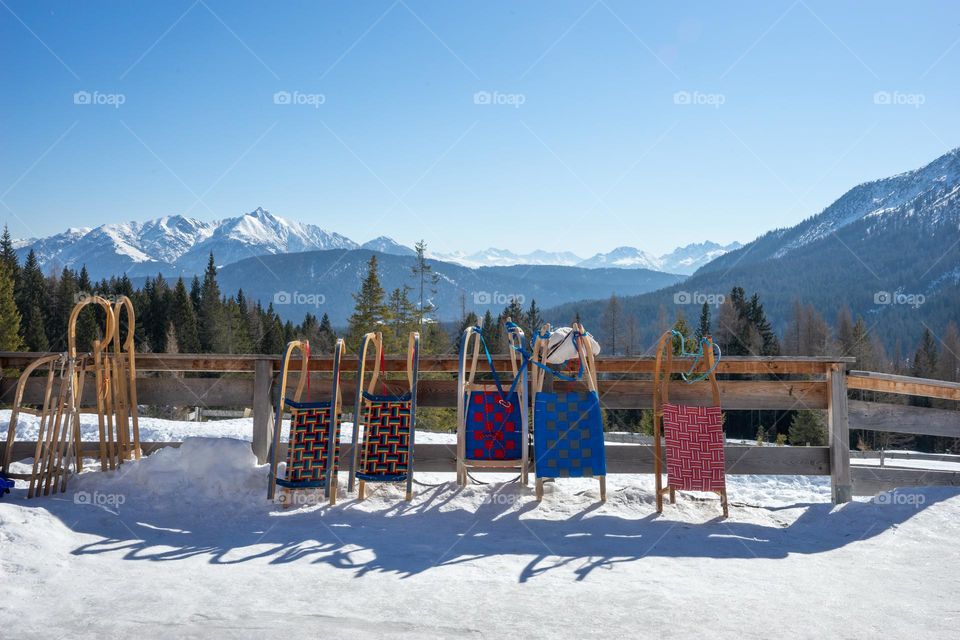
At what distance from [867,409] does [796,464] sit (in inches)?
40.6

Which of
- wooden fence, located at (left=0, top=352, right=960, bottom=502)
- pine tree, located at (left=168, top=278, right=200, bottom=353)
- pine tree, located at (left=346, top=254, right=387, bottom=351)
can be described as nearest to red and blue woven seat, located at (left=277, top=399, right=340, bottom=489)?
wooden fence, located at (left=0, top=352, right=960, bottom=502)

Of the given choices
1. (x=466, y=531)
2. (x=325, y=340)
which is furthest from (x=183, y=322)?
(x=466, y=531)

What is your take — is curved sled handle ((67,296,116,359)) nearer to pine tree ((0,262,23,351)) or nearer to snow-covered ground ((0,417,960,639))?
snow-covered ground ((0,417,960,639))

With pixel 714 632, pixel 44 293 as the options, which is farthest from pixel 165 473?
pixel 44 293

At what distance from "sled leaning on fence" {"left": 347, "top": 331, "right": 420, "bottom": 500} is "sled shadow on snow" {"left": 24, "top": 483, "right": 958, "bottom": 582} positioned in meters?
0.24

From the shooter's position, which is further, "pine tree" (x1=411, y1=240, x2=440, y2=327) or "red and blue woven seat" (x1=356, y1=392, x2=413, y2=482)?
"pine tree" (x1=411, y1=240, x2=440, y2=327)

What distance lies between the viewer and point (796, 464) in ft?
19.4

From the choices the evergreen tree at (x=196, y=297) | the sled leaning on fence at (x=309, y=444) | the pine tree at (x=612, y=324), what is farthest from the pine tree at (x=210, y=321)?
the sled leaning on fence at (x=309, y=444)

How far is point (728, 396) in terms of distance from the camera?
6.11 metres

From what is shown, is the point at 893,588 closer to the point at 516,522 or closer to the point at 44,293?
the point at 516,522

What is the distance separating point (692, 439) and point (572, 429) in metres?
0.95

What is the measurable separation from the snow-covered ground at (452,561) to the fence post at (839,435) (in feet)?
0.71

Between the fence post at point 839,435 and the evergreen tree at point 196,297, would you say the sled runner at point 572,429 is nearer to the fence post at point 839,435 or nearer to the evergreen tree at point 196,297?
the fence post at point 839,435

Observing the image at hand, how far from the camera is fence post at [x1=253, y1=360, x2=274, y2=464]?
19.7 ft
